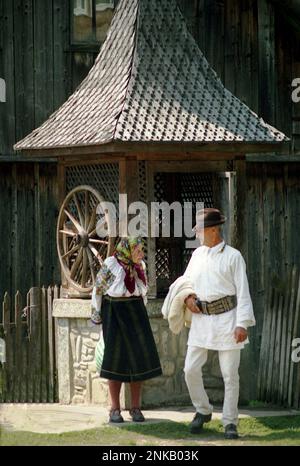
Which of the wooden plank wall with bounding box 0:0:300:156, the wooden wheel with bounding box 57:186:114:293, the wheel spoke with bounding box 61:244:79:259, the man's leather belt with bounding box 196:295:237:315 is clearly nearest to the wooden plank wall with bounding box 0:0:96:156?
the wooden plank wall with bounding box 0:0:300:156

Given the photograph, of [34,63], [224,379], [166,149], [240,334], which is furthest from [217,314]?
[34,63]

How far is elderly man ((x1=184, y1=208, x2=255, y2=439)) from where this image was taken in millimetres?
11008

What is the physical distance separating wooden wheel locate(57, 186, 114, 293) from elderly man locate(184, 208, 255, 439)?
147 cm

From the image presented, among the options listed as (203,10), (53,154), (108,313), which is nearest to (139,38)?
(53,154)

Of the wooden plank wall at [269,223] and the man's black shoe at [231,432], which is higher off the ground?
the wooden plank wall at [269,223]

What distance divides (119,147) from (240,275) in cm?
188

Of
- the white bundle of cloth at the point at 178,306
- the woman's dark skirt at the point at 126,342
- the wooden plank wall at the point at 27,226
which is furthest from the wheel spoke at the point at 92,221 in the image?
the wooden plank wall at the point at 27,226

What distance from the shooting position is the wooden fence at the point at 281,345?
12.8 metres

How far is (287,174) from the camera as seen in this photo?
17234 mm

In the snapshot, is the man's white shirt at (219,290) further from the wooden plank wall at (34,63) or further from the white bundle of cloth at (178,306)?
the wooden plank wall at (34,63)

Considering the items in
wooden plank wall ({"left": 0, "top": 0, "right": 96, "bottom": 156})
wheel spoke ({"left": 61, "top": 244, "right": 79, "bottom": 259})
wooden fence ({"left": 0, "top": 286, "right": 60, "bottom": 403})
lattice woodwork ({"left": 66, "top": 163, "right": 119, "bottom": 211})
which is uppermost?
wooden plank wall ({"left": 0, "top": 0, "right": 96, "bottom": 156})

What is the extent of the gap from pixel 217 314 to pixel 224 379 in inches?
22.2

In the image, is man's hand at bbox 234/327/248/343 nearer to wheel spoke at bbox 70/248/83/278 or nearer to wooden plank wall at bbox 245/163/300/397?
wheel spoke at bbox 70/248/83/278

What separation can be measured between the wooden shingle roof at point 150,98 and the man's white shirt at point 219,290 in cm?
152
